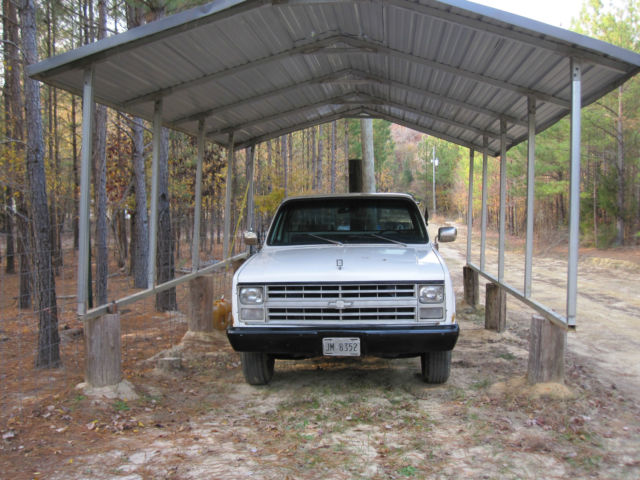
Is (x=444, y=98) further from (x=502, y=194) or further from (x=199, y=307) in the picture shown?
(x=199, y=307)

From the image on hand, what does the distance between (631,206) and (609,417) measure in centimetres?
2107

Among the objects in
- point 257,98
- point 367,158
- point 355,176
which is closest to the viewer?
point 257,98

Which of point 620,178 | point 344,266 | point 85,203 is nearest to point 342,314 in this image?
point 344,266

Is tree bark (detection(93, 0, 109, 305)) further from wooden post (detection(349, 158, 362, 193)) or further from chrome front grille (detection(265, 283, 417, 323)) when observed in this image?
chrome front grille (detection(265, 283, 417, 323))

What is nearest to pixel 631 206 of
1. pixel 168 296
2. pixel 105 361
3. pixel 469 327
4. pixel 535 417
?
pixel 469 327

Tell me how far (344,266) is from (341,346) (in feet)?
2.45

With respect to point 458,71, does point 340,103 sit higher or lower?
higher

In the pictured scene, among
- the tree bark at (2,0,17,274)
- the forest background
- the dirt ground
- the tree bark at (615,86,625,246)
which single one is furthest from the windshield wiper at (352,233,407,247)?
the tree bark at (615,86,625,246)

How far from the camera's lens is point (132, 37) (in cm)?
496

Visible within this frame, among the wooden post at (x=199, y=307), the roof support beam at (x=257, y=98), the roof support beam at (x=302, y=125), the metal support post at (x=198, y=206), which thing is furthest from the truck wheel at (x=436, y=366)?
the roof support beam at (x=302, y=125)

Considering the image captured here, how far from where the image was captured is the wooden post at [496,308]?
809 centimetres

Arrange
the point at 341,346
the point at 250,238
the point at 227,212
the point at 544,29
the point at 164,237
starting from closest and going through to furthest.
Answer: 1. the point at 544,29
2. the point at 341,346
3. the point at 250,238
4. the point at 227,212
5. the point at 164,237

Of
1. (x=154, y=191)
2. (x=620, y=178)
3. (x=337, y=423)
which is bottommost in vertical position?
(x=337, y=423)

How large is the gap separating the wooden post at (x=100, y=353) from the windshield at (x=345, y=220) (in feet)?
6.96
